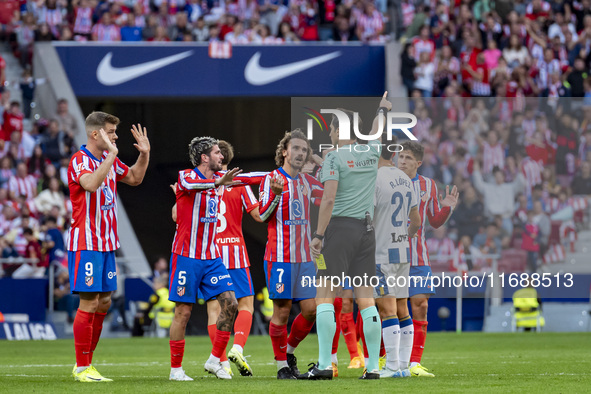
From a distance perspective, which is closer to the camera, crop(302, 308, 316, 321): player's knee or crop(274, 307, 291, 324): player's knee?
crop(302, 308, 316, 321): player's knee

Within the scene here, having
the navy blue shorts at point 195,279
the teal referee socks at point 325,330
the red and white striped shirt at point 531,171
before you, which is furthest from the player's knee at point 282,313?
the red and white striped shirt at point 531,171

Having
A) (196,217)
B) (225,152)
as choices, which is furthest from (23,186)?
(196,217)

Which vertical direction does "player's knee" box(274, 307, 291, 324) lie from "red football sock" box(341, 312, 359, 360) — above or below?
above

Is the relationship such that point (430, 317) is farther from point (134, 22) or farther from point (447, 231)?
point (134, 22)

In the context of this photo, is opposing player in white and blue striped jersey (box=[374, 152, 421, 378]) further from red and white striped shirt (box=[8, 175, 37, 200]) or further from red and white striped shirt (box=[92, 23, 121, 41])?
red and white striped shirt (box=[92, 23, 121, 41])

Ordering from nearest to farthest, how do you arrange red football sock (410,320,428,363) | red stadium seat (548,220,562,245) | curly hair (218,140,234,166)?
red football sock (410,320,428,363)
curly hair (218,140,234,166)
red stadium seat (548,220,562,245)

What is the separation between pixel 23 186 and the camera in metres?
22.8

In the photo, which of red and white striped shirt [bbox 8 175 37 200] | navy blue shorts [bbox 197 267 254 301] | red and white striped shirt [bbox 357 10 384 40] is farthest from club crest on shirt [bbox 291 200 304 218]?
red and white striped shirt [bbox 357 10 384 40]

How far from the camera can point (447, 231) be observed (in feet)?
67.1

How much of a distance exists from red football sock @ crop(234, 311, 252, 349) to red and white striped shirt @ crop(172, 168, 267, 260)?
825mm

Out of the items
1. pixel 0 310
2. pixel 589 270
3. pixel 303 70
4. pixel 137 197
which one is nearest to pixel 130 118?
pixel 137 197

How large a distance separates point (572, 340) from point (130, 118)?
39.8ft

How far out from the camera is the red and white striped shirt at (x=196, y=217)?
994 centimetres

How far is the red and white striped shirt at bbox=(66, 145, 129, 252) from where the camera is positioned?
9594 mm
